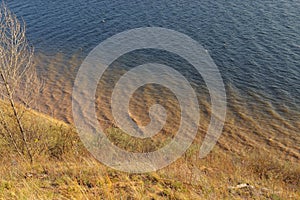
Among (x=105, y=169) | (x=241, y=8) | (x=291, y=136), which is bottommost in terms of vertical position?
(x=291, y=136)

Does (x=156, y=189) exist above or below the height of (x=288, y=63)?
above

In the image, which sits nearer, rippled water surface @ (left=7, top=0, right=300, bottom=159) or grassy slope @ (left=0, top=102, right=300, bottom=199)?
grassy slope @ (left=0, top=102, right=300, bottom=199)

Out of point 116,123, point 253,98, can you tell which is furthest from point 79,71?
point 253,98

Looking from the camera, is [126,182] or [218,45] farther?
[218,45]

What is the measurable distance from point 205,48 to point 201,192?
19004 millimetres

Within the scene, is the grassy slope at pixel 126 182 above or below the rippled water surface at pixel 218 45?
above

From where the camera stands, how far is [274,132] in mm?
17625

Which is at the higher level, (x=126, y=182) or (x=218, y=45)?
(x=126, y=182)

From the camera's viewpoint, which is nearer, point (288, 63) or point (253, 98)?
point (253, 98)

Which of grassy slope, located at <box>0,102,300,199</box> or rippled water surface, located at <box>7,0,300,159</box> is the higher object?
grassy slope, located at <box>0,102,300,199</box>

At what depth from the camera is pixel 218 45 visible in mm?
25125

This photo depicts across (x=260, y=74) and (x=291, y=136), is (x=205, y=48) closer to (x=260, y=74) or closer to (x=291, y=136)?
(x=260, y=74)

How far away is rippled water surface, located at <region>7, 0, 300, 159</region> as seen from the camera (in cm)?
1920

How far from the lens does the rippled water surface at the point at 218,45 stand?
1920cm
